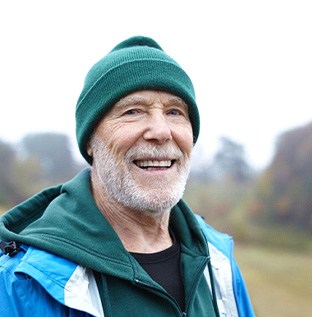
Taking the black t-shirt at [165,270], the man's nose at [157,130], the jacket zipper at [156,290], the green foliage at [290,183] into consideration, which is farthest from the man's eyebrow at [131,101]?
the green foliage at [290,183]

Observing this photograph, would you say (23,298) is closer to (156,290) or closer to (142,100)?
(156,290)

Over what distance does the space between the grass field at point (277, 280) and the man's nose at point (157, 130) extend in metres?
9.11

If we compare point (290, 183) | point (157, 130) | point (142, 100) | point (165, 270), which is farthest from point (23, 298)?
point (290, 183)

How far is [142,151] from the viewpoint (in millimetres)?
2693

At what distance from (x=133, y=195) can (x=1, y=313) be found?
991mm

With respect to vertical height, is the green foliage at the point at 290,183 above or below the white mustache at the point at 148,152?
below

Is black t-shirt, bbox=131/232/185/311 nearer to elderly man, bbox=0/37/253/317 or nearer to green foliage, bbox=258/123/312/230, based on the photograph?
elderly man, bbox=0/37/253/317

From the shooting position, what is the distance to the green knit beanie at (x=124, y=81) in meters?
2.73

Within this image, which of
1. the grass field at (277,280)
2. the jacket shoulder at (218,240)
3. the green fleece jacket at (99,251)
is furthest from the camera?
the grass field at (277,280)

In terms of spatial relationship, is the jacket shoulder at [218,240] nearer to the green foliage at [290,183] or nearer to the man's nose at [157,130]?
the man's nose at [157,130]

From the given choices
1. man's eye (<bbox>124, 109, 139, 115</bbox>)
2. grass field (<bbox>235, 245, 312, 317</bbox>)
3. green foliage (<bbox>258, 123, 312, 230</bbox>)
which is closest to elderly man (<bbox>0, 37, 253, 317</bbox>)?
man's eye (<bbox>124, 109, 139, 115</bbox>)

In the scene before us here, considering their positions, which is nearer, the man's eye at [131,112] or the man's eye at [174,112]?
the man's eye at [131,112]

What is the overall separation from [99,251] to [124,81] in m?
1.03

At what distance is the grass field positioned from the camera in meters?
12.7
